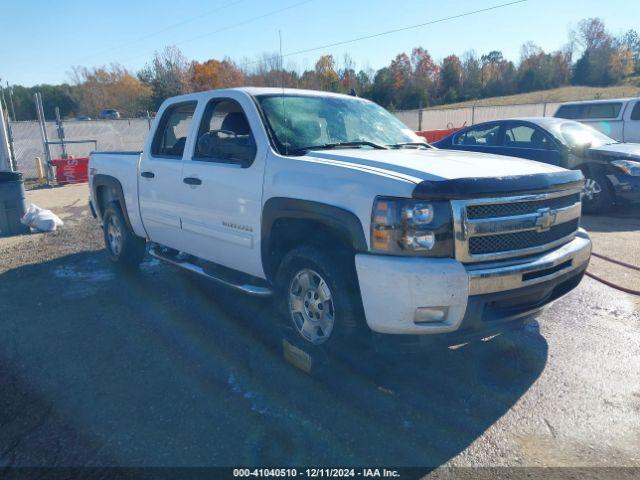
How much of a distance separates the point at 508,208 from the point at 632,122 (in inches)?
466

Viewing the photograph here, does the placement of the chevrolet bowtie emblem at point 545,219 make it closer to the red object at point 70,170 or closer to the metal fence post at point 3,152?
the metal fence post at point 3,152

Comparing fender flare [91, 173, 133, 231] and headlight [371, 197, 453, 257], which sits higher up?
headlight [371, 197, 453, 257]

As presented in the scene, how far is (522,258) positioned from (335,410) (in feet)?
5.04

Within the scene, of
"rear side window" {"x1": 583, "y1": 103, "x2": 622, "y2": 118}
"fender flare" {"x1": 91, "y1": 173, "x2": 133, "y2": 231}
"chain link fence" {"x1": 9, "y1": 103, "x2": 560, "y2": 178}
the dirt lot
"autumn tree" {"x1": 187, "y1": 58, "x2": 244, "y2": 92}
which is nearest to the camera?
the dirt lot

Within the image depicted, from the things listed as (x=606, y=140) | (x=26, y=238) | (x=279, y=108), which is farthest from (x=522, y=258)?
(x=26, y=238)

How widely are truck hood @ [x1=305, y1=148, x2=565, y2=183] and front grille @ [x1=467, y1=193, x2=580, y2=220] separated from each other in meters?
0.19

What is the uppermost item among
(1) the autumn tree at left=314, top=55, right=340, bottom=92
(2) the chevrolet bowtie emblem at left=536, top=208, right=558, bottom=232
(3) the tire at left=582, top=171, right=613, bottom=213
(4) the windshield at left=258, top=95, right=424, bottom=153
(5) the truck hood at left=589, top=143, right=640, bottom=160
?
(1) the autumn tree at left=314, top=55, right=340, bottom=92

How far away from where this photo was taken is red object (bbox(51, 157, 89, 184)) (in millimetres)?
15148

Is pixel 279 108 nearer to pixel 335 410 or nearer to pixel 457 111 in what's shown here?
pixel 335 410

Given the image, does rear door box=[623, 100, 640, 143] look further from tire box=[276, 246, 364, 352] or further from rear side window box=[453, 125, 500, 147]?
tire box=[276, 246, 364, 352]

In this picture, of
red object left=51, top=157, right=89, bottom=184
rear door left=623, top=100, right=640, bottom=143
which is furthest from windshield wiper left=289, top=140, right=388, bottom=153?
red object left=51, top=157, right=89, bottom=184

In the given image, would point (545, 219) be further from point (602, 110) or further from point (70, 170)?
point (70, 170)

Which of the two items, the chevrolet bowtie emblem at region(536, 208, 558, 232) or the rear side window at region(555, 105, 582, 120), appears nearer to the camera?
the chevrolet bowtie emblem at region(536, 208, 558, 232)

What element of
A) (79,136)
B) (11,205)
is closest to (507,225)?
(11,205)
